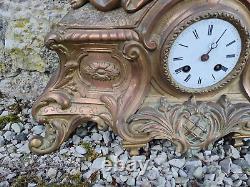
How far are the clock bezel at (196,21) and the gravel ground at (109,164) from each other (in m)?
0.32

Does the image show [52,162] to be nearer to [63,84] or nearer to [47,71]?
[63,84]

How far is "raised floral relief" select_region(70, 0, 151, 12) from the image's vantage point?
5.85 feet

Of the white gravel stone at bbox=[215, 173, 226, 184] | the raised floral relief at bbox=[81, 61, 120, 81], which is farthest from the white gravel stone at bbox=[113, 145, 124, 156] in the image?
the white gravel stone at bbox=[215, 173, 226, 184]

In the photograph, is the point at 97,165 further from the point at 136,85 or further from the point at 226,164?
the point at 226,164

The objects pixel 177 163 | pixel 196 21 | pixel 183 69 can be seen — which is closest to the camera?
pixel 196 21

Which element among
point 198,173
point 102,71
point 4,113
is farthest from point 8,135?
point 198,173

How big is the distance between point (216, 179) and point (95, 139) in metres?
0.61

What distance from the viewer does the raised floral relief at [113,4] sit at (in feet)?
5.85

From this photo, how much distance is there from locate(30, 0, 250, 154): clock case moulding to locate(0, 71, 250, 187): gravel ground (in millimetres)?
69

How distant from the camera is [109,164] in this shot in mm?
1990

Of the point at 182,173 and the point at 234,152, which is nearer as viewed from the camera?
the point at 182,173

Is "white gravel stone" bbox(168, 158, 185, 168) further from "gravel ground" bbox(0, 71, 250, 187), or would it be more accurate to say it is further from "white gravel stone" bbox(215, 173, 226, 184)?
"white gravel stone" bbox(215, 173, 226, 184)

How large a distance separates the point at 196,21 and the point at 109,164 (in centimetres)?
75

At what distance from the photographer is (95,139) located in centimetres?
213
